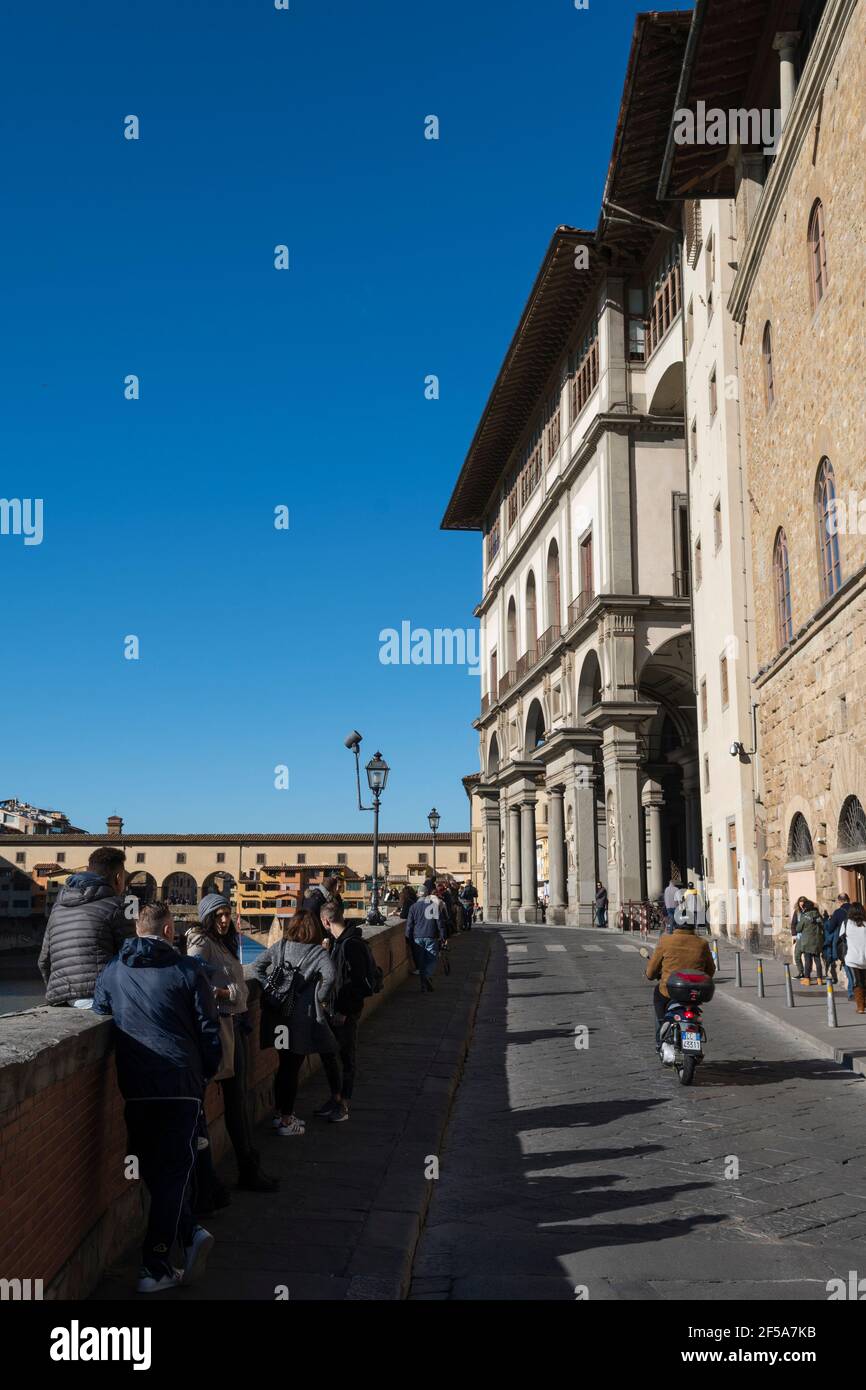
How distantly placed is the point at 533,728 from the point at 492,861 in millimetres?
10335

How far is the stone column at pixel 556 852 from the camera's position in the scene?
140ft

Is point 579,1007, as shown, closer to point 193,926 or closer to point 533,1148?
point 533,1148

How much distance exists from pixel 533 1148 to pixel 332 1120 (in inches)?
53.7

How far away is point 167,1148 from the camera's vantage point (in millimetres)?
5027

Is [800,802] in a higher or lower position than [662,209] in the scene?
lower

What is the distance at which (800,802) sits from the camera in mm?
18578

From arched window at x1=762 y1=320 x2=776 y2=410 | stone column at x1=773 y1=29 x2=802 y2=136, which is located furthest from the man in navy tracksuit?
arched window at x1=762 y1=320 x2=776 y2=410

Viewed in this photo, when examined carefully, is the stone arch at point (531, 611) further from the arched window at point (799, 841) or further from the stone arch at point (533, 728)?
the arched window at point (799, 841)

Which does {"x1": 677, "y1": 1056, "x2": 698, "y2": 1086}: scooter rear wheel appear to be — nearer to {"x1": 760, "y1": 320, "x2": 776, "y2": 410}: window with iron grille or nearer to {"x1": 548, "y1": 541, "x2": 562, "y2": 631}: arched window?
{"x1": 760, "y1": 320, "x2": 776, "y2": 410}: window with iron grille

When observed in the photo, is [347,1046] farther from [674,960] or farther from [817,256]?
[817,256]

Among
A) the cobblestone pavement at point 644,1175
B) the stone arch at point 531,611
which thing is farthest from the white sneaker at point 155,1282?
the stone arch at point 531,611

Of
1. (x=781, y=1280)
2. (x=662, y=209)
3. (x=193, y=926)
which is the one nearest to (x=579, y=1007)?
(x=193, y=926)

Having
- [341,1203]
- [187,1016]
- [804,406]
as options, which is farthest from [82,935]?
[804,406]
